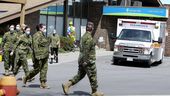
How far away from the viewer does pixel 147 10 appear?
38219mm

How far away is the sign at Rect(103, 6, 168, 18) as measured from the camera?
123ft

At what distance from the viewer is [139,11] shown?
3841 centimetres

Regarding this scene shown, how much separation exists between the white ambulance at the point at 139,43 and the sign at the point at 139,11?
365 inches

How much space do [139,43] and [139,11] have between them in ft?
41.2

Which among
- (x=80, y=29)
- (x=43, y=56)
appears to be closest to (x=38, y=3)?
(x=80, y=29)

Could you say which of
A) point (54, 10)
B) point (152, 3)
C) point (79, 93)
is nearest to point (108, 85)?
point (79, 93)

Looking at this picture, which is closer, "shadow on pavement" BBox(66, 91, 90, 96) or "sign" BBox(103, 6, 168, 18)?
"shadow on pavement" BBox(66, 91, 90, 96)

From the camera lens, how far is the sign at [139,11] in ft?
123

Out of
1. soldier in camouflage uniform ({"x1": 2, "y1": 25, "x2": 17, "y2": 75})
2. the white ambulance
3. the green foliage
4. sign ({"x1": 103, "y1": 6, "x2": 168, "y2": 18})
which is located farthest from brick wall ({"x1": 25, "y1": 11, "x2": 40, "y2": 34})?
soldier in camouflage uniform ({"x1": 2, "y1": 25, "x2": 17, "y2": 75})

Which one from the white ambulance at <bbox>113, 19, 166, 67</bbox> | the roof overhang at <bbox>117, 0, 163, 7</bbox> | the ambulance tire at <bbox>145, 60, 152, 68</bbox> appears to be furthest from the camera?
the roof overhang at <bbox>117, 0, 163, 7</bbox>

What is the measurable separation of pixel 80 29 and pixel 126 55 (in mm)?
14207

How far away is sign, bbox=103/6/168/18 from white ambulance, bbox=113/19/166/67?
30.4 feet

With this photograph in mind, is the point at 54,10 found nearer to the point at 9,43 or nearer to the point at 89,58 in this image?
the point at 9,43

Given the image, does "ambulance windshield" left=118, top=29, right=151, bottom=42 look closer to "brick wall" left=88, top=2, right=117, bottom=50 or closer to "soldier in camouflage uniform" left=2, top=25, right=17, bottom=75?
"soldier in camouflage uniform" left=2, top=25, right=17, bottom=75
